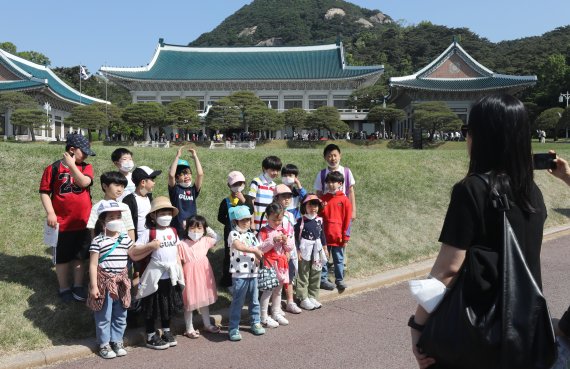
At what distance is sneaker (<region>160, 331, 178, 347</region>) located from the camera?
4270 mm

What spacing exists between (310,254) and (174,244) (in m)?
1.69

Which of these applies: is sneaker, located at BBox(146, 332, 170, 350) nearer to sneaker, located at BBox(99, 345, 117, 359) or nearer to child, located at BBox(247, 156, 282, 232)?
sneaker, located at BBox(99, 345, 117, 359)

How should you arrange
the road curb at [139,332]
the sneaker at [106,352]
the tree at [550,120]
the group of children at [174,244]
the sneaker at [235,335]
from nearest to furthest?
the road curb at [139,332] → the sneaker at [106,352] → the group of children at [174,244] → the sneaker at [235,335] → the tree at [550,120]

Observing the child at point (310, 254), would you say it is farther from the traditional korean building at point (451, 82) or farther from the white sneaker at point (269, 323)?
the traditional korean building at point (451, 82)

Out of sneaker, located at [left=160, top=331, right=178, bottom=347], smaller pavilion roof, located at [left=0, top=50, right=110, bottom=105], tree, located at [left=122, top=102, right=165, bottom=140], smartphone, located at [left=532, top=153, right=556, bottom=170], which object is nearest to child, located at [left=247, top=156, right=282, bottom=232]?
sneaker, located at [left=160, top=331, right=178, bottom=347]

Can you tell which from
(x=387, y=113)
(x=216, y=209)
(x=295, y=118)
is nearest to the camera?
(x=216, y=209)

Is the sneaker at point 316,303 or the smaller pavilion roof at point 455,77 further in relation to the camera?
the smaller pavilion roof at point 455,77

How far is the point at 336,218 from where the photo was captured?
5953mm

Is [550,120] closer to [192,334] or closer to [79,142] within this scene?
[192,334]

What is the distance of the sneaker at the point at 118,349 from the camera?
13.4 feet

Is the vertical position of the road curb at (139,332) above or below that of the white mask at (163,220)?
below

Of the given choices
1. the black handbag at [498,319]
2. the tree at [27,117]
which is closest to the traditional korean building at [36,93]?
the tree at [27,117]

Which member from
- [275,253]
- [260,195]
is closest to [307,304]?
[275,253]

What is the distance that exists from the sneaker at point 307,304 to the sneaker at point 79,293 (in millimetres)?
2301
